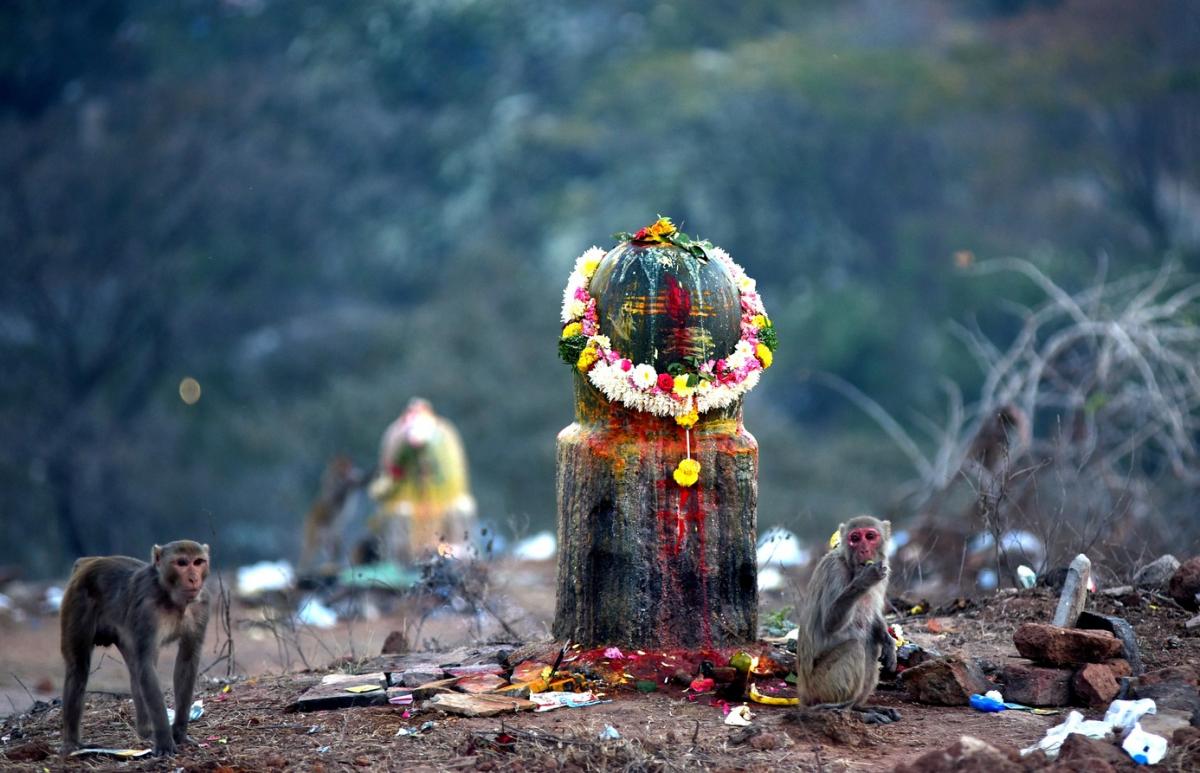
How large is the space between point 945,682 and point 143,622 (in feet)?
13.3

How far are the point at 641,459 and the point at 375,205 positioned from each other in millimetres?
21698

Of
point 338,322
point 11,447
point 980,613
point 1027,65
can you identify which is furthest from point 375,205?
point 980,613

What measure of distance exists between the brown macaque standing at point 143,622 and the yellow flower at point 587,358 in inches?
91.9

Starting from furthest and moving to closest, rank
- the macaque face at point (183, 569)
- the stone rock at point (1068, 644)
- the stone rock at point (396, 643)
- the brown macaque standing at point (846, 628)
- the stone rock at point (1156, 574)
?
the stone rock at point (396, 643) → the stone rock at point (1156, 574) → the stone rock at point (1068, 644) → the brown macaque standing at point (846, 628) → the macaque face at point (183, 569)

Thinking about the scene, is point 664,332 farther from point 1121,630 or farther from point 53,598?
point 53,598

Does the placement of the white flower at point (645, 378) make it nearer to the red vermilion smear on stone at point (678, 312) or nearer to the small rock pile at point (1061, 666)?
the red vermilion smear on stone at point (678, 312)

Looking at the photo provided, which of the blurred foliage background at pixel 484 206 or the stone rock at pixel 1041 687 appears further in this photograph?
the blurred foliage background at pixel 484 206

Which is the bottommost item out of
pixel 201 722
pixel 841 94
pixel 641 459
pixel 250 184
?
pixel 201 722

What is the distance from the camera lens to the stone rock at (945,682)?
7617 mm

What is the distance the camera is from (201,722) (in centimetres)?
789

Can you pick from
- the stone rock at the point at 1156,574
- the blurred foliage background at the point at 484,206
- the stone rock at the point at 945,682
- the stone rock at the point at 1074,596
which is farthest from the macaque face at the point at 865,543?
the blurred foliage background at the point at 484,206

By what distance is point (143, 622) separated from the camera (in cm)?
704

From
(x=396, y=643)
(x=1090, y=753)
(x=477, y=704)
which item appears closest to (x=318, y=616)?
(x=396, y=643)

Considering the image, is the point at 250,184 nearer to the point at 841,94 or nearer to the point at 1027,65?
the point at 841,94
